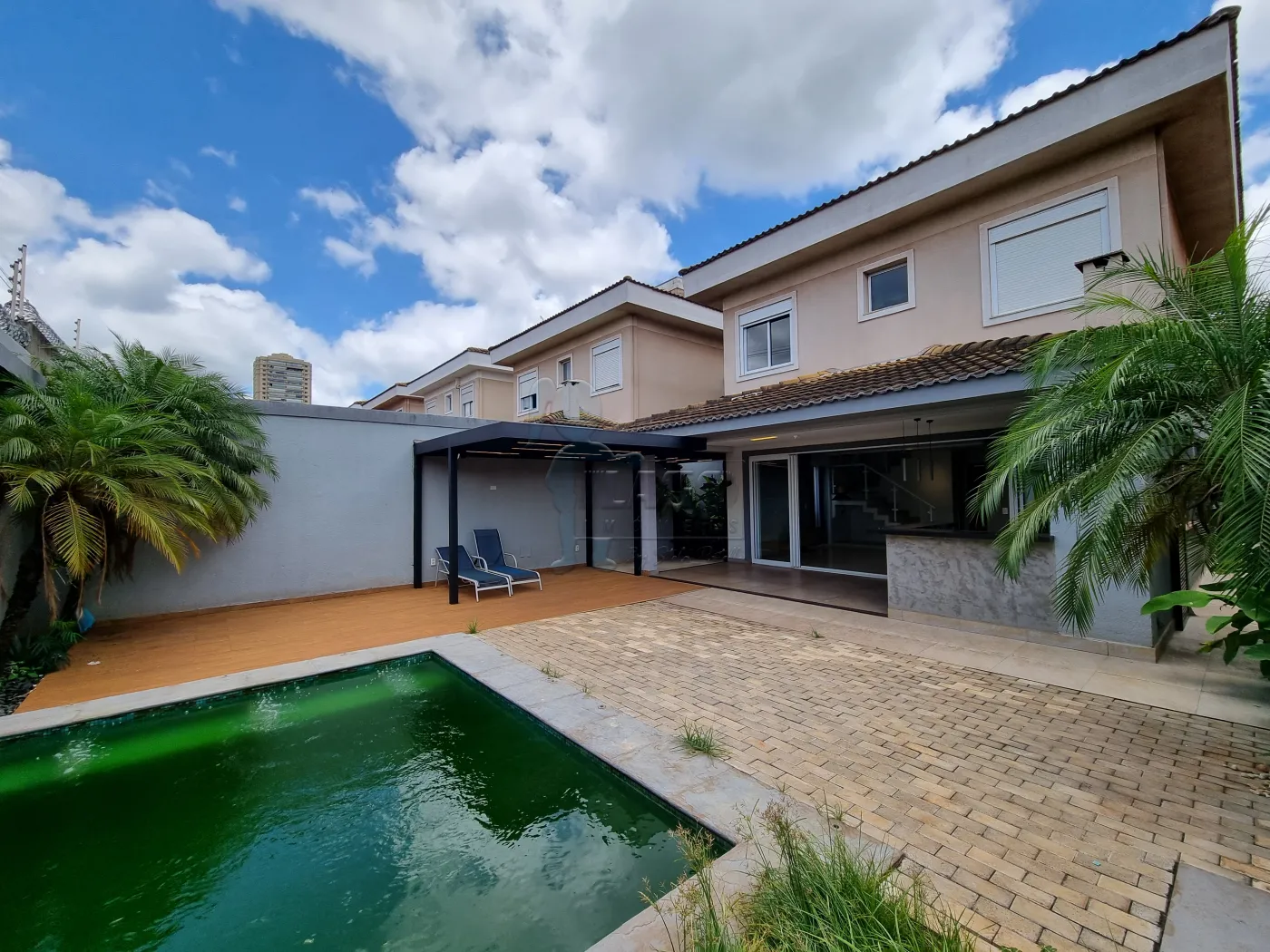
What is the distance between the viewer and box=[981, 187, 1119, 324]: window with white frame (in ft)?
27.2

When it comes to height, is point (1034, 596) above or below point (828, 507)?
below

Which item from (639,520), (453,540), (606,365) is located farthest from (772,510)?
(453,540)

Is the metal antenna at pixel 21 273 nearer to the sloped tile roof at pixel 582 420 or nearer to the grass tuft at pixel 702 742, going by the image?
the sloped tile roof at pixel 582 420

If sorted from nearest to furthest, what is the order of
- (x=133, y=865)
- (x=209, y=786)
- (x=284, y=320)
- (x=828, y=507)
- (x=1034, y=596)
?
1. (x=133, y=865)
2. (x=209, y=786)
3. (x=1034, y=596)
4. (x=828, y=507)
5. (x=284, y=320)

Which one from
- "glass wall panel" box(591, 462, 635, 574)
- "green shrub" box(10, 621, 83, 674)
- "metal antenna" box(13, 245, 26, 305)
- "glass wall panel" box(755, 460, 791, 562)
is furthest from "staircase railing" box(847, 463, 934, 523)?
"metal antenna" box(13, 245, 26, 305)

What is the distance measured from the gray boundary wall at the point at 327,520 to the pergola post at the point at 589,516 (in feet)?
8.83

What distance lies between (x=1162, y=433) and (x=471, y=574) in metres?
10.9

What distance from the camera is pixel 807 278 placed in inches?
479

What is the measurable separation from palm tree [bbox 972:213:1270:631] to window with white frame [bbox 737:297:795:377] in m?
7.77

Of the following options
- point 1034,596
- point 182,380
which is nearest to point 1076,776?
point 1034,596

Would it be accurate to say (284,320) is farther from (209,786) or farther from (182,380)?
(209,786)

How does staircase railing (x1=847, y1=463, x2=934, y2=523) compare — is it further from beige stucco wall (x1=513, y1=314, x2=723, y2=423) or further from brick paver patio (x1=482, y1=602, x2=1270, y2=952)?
brick paver patio (x1=482, y1=602, x2=1270, y2=952)

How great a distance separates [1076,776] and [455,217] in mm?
19681

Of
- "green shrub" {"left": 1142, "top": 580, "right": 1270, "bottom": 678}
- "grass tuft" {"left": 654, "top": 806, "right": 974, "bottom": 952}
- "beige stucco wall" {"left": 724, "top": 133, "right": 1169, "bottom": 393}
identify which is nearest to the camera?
"grass tuft" {"left": 654, "top": 806, "right": 974, "bottom": 952}
